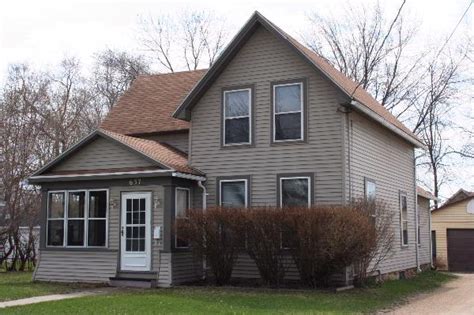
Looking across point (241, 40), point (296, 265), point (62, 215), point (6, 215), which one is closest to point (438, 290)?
point (296, 265)

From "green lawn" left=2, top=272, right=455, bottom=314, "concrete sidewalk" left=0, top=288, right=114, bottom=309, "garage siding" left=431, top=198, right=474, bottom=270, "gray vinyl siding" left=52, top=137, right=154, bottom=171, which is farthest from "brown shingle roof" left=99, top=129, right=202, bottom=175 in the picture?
"garage siding" left=431, top=198, right=474, bottom=270

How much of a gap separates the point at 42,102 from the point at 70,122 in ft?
10.6

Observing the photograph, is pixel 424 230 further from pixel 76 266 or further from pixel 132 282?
pixel 76 266

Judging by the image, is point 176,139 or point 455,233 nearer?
point 176,139

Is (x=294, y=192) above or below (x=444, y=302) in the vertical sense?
above

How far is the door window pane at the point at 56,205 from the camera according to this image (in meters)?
19.1

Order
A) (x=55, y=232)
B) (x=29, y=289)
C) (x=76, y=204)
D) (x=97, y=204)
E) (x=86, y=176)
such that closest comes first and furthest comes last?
(x=29, y=289), (x=86, y=176), (x=97, y=204), (x=76, y=204), (x=55, y=232)

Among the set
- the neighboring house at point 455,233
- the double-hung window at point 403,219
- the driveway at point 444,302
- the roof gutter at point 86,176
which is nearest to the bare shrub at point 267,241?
the roof gutter at point 86,176

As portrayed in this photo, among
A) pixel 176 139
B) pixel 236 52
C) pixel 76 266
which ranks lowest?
pixel 76 266

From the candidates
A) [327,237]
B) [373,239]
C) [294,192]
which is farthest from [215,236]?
[373,239]

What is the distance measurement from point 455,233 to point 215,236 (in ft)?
61.6

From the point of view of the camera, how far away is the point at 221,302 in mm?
13477

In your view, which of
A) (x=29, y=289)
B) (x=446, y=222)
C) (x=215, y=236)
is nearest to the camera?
(x=29, y=289)

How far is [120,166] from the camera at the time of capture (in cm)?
1819
